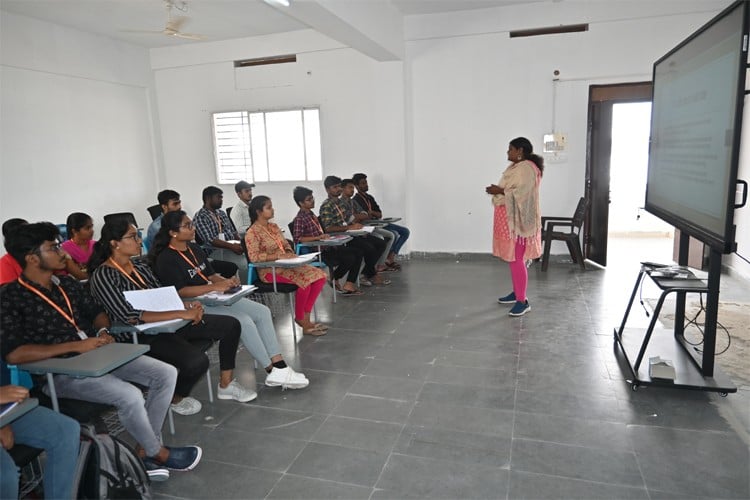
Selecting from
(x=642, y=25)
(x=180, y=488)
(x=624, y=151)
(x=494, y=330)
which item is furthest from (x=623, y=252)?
(x=180, y=488)

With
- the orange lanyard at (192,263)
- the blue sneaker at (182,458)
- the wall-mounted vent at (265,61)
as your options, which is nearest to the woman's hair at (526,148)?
the orange lanyard at (192,263)

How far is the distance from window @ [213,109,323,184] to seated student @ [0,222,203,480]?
5.40 metres

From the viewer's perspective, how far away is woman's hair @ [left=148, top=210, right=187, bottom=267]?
3.13m

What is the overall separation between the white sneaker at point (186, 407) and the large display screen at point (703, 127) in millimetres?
2986

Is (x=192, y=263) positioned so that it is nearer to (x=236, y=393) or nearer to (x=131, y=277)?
(x=131, y=277)

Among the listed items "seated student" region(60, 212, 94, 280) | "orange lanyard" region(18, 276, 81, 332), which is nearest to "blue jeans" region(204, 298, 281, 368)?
"orange lanyard" region(18, 276, 81, 332)

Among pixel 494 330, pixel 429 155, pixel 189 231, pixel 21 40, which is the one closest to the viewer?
pixel 189 231

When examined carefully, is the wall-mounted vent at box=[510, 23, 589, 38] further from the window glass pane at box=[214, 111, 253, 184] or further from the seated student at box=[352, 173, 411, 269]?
the window glass pane at box=[214, 111, 253, 184]

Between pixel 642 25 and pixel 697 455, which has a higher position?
pixel 642 25

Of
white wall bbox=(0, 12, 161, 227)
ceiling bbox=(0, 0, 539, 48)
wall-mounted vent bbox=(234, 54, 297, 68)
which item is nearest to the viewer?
ceiling bbox=(0, 0, 539, 48)

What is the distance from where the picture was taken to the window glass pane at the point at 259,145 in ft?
25.5

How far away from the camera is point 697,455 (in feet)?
8.04

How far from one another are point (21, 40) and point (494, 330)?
6269mm

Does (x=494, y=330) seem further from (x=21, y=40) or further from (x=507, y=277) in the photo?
(x=21, y=40)
